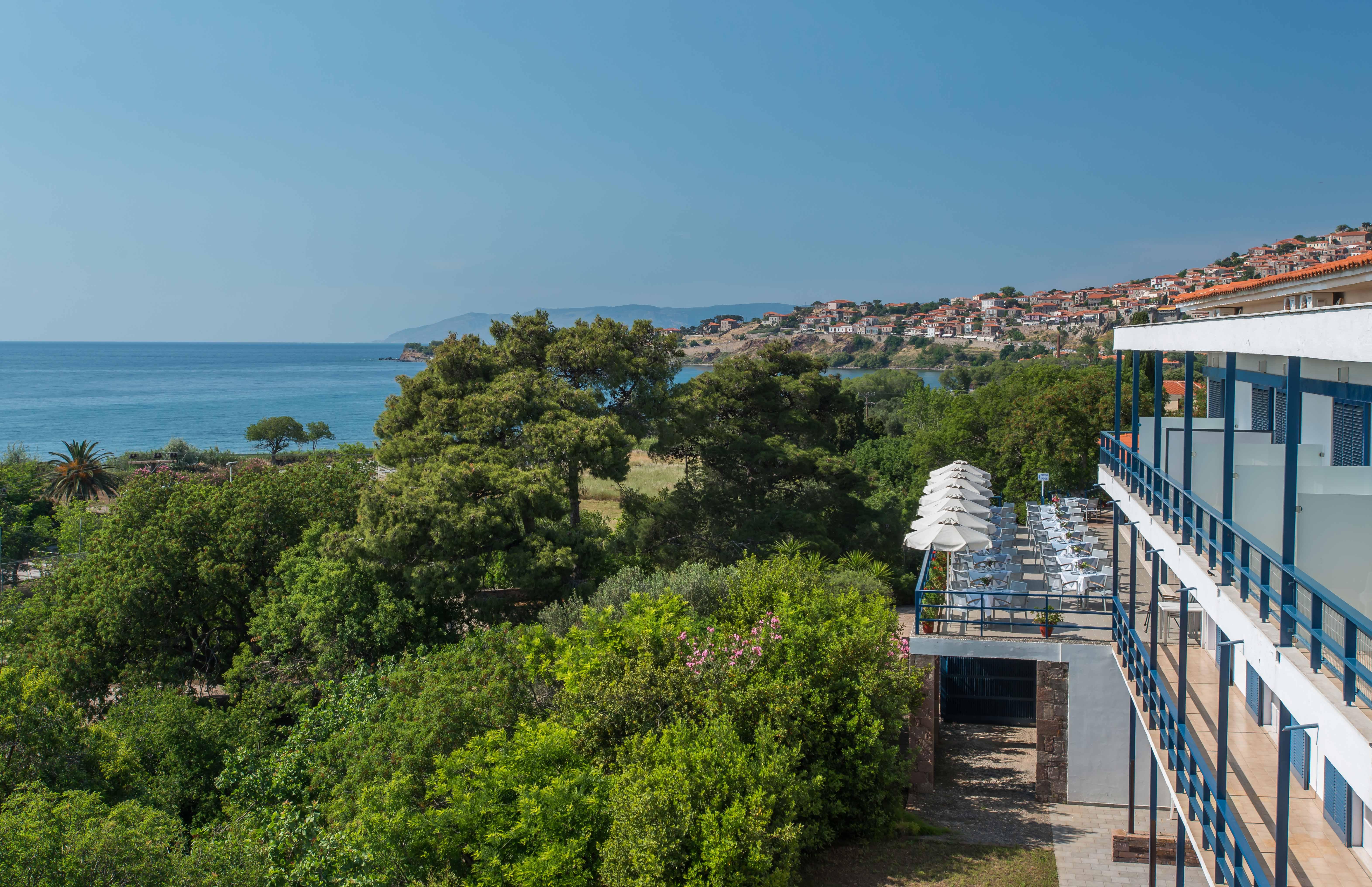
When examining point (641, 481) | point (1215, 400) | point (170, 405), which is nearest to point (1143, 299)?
point (641, 481)

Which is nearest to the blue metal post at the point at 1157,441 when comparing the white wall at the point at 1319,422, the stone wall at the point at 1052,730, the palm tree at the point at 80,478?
the white wall at the point at 1319,422

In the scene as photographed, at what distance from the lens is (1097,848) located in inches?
446

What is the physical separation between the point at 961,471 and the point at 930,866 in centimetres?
1326

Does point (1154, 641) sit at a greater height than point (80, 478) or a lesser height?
lesser

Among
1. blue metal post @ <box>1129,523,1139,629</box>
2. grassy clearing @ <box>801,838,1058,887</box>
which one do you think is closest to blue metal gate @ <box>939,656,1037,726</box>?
grassy clearing @ <box>801,838,1058,887</box>

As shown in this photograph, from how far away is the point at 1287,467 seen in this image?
5434mm

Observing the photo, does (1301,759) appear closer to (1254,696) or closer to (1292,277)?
(1254,696)

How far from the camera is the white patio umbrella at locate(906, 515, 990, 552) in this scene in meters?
14.5

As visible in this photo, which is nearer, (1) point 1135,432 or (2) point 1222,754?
(2) point 1222,754

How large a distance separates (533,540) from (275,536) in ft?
20.2

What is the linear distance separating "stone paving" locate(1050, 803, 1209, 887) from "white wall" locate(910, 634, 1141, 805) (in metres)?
0.24

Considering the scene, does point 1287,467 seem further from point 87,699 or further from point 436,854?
point 87,699

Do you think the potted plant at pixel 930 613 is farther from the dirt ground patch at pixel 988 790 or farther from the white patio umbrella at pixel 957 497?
the white patio umbrella at pixel 957 497

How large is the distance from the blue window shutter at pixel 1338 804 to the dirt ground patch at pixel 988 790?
4.68 meters
